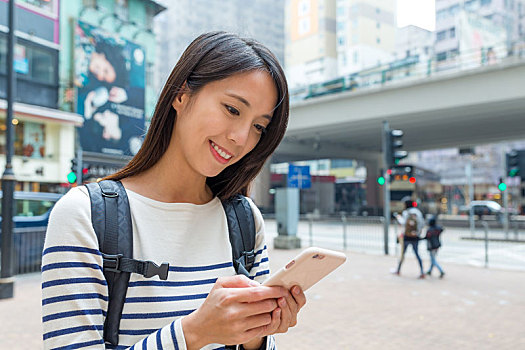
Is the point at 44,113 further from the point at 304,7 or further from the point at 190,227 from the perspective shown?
the point at 190,227

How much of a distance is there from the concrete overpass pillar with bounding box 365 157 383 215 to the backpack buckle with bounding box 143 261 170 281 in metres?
30.2

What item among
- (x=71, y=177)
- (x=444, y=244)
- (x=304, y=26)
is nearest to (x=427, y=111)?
(x=444, y=244)

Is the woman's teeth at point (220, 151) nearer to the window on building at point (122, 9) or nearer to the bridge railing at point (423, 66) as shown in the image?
the bridge railing at point (423, 66)

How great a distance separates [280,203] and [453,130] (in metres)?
12.1

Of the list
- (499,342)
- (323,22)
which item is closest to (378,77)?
(323,22)

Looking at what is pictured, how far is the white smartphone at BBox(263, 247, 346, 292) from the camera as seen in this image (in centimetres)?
94

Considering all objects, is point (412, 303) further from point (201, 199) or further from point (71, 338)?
point (71, 338)

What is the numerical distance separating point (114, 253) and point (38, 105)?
749 inches

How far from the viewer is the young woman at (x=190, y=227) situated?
3.25 ft

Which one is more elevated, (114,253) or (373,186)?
(373,186)

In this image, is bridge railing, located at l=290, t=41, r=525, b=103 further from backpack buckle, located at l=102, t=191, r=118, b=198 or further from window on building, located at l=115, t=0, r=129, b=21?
backpack buckle, located at l=102, t=191, r=118, b=198

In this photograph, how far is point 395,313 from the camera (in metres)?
5.78

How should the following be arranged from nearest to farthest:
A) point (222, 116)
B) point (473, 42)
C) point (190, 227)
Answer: point (222, 116) < point (190, 227) < point (473, 42)

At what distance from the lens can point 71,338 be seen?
0.99 metres
